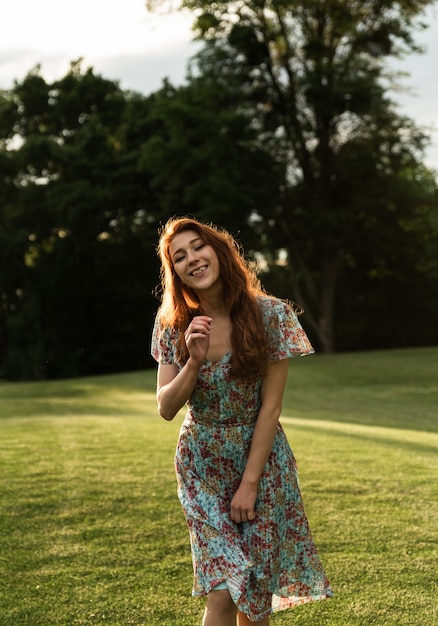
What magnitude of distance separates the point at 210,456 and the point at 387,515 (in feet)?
10.7

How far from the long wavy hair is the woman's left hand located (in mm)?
404

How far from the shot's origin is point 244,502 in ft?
9.34

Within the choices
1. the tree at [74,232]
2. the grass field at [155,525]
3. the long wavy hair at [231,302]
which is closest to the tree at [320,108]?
the tree at [74,232]

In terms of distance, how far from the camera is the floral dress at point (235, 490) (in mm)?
2830

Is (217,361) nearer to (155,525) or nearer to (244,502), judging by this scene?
(244,502)

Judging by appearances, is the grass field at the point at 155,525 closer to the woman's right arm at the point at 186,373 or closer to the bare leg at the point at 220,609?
the bare leg at the point at 220,609

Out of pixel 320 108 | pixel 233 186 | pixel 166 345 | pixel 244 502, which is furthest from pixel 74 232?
pixel 244 502

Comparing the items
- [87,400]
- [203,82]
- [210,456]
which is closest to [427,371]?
[87,400]

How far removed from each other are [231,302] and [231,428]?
48 centimetres

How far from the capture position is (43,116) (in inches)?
1507

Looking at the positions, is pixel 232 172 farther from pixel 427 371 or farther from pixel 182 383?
pixel 182 383

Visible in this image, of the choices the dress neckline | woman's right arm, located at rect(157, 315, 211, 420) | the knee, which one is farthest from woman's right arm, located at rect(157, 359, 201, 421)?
the knee

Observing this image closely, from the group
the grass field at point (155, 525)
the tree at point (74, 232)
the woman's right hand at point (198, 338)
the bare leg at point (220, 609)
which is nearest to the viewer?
the woman's right hand at point (198, 338)

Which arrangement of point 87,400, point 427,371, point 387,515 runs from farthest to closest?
1. point 427,371
2. point 87,400
3. point 387,515
